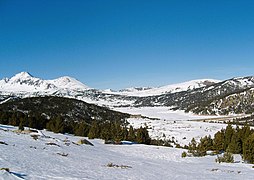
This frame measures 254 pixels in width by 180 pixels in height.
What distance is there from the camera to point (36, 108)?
436 feet

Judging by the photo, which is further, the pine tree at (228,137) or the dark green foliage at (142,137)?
the dark green foliage at (142,137)

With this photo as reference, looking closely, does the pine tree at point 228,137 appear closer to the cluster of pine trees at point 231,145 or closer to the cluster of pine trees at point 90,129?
the cluster of pine trees at point 231,145

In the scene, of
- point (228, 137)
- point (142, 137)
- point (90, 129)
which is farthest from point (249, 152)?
point (90, 129)

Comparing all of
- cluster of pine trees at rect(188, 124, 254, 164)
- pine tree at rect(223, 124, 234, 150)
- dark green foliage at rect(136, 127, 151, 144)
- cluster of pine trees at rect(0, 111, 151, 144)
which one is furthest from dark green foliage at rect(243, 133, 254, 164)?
dark green foliage at rect(136, 127, 151, 144)

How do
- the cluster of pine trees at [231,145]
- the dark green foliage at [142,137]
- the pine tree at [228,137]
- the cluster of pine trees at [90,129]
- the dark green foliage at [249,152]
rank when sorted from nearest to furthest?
the dark green foliage at [249,152]
the cluster of pine trees at [231,145]
the pine tree at [228,137]
the cluster of pine trees at [90,129]
the dark green foliage at [142,137]

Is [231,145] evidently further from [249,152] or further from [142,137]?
[142,137]

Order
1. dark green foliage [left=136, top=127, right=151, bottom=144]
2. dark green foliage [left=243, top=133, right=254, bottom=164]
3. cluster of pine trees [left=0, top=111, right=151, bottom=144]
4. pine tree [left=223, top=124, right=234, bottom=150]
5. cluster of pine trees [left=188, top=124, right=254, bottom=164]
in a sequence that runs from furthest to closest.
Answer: dark green foliage [left=136, top=127, right=151, bottom=144], cluster of pine trees [left=0, top=111, right=151, bottom=144], pine tree [left=223, top=124, right=234, bottom=150], cluster of pine trees [left=188, top=124, right=254, bottom=164], dark green foliage [left=243, top=133, right=254, bottom=164]

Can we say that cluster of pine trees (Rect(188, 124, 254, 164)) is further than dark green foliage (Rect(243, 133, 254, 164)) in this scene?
Yes

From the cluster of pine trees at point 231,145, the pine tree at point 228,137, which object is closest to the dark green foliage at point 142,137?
the cluster of pine trees at point 231,145

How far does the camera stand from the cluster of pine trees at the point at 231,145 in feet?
106

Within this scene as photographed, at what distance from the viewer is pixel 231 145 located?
40906mm

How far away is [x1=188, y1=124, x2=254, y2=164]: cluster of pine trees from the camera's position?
32.3 metres

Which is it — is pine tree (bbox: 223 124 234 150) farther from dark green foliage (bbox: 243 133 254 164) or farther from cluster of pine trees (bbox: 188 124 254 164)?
dark green foliage (bbox: 243 133 254 164)

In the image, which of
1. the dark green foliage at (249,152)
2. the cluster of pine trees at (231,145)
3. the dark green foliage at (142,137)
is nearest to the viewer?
the dark green foliage at (249,152)
